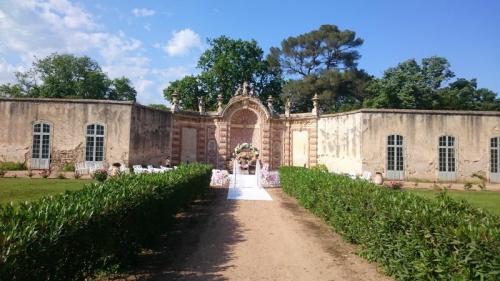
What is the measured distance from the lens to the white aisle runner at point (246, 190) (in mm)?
15072

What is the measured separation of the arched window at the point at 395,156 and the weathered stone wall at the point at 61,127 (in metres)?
13.8

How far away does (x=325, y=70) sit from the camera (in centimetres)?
3894

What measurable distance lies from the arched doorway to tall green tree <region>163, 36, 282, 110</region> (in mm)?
9328

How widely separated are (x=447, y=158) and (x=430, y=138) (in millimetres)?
1399

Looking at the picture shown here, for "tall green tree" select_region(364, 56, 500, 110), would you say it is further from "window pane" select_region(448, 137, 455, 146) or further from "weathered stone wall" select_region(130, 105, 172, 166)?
"weathered stone wall" select_region(130, 105, 172, 166)

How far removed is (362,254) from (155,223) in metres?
3.78

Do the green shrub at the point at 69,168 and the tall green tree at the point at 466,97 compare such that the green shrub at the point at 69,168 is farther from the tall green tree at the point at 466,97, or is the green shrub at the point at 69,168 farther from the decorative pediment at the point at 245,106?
the tall green tree at the point at 466,97

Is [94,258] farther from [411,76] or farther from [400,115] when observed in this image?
[411,76]

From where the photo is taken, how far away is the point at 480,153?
21.1 meters

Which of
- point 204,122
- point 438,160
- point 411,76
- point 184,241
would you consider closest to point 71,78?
point 204,122

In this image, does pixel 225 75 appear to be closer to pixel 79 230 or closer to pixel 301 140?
pixel 301 140

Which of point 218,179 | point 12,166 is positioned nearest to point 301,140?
point 218,179

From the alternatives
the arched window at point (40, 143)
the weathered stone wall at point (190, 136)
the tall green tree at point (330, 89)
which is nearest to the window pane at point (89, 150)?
the arched window at point (40, 143)

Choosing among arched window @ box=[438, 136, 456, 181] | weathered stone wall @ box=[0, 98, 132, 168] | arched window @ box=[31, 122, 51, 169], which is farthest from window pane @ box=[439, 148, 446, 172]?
arched window @ box=[31, 122, 51, 169]
